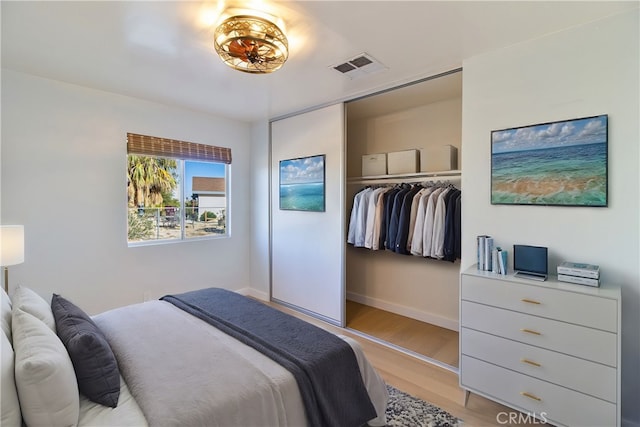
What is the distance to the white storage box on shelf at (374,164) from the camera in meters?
3.56

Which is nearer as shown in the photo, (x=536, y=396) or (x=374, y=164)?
(x=536, y=396)

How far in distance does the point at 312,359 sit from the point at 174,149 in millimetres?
2996

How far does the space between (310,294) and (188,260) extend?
1.57m

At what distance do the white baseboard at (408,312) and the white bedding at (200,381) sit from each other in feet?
5.91

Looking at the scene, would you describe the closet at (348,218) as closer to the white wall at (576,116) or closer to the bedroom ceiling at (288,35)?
the bedroom ceiling at (288,35)

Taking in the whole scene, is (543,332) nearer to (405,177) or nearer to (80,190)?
(405,177)

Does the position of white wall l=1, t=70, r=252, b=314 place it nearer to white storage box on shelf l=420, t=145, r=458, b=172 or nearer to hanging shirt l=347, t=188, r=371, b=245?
hanging shirt l=347, t=188, r=371, b=245

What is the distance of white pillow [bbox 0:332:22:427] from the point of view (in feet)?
3.17

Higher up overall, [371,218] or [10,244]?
[371,218]

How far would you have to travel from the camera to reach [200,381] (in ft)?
4.28

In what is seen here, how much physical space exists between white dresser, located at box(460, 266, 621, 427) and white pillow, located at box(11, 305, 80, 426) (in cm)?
210

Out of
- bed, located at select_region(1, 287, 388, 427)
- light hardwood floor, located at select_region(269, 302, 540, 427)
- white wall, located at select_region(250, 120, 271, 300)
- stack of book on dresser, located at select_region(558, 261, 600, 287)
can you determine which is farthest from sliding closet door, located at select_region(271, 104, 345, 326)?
stack of book on dresser, located at select_region(558, 261, 600, 287)

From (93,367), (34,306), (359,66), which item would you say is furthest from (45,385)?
(359,66)

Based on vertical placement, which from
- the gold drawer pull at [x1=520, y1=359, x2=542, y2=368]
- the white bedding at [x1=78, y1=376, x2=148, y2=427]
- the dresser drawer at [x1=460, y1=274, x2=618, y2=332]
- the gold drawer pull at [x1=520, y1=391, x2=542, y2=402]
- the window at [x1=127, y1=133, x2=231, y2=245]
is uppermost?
the window at [x1=127, y1=133, x2=231, y2=245]
